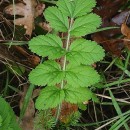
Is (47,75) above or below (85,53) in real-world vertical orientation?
below

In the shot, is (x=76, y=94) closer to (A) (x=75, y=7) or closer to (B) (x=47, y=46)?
(B) (x=47, y=46)

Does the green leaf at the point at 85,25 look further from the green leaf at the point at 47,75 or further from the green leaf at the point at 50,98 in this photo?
the green leaf at the point at 50,98

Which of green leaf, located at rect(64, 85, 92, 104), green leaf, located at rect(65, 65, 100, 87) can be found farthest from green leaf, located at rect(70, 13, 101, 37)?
green leaf, located at rect(64, 85, 92, 104)

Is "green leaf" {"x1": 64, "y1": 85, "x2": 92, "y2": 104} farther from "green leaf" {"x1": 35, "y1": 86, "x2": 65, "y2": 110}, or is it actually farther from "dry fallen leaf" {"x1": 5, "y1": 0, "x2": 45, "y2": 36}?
"dry fallen leaf" {"x1": 5, "y1": 0, "x2": 45, "y2": 36}

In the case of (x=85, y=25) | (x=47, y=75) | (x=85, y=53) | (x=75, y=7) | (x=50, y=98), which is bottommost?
(x=50, y=98)

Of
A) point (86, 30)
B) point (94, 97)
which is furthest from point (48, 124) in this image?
point (86, 30)

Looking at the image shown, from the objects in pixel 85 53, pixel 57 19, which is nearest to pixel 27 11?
pixel 57 19

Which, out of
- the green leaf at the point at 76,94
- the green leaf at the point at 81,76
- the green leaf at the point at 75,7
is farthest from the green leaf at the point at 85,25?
the green leaf at the point at 76,94
